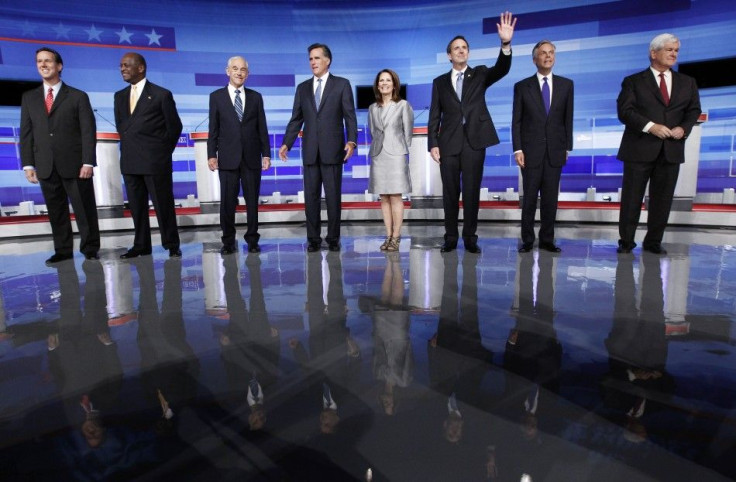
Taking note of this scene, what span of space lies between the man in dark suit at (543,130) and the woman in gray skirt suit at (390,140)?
771mm

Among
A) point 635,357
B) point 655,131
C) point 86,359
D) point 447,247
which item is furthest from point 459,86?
point 86,359

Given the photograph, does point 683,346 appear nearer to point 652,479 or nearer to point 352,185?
point 652,479

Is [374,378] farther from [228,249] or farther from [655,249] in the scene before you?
[655,249]

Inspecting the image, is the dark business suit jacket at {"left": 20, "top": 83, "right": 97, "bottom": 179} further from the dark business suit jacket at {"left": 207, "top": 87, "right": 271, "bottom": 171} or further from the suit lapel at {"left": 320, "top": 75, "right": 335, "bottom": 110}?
the suit lapel at {"left": 320, "top": 75, "right": 335, "bottom": 110}

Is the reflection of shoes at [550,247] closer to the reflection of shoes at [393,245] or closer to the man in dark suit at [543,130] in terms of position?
the man in dark suit at [543,130]

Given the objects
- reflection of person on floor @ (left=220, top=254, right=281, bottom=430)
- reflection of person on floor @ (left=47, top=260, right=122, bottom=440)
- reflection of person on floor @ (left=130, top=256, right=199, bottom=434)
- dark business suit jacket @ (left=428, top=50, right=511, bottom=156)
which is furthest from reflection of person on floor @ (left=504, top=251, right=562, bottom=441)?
dark business suit jacket @ (left=428, top=50, right=511, bottom=156)

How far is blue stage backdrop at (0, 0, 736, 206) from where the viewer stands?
7.57 metres

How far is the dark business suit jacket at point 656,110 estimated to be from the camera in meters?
3.08

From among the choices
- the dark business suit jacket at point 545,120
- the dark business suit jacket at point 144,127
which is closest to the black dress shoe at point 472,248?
the dark business suit jacket at point 545,120

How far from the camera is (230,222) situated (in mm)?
3510

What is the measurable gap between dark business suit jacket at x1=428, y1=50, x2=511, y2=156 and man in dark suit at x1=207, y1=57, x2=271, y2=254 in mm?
1329

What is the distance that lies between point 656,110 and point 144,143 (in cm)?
347

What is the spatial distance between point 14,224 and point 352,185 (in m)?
5.91

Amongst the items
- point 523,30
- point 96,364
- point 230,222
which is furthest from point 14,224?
→ point 523,30
